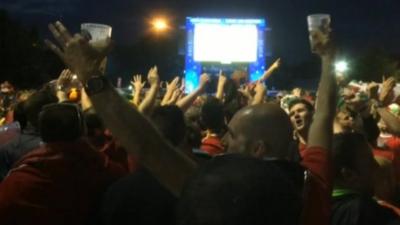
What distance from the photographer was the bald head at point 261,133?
114 inches

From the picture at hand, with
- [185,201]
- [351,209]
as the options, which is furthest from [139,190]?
[185,201]

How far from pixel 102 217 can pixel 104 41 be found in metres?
1.06

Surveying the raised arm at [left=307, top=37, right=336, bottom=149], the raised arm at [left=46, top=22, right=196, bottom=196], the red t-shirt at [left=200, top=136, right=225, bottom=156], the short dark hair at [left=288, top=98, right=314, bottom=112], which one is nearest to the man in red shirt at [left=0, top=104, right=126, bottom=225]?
the raised arm at [left=46, top=22, right=196, bottom=196]

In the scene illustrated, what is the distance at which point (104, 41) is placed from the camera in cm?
280

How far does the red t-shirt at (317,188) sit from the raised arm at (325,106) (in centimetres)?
9

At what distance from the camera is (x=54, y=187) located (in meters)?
3.42

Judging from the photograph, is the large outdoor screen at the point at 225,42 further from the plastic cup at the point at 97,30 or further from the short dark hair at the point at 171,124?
the plastic cup at the point at 97,30

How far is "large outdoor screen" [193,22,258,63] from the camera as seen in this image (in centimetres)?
2053

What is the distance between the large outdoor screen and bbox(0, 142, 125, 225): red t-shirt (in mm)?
17047

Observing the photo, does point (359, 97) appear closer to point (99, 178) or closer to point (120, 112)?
point (99, 178)

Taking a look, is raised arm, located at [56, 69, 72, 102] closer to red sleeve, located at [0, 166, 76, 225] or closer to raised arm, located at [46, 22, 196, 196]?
red sleeve, located at [0, 166, 76, 225]

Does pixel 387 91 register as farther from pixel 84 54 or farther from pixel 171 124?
pixel 84 54

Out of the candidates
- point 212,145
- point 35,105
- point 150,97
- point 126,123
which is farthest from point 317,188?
point 35,105

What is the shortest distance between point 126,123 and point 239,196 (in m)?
1.25
